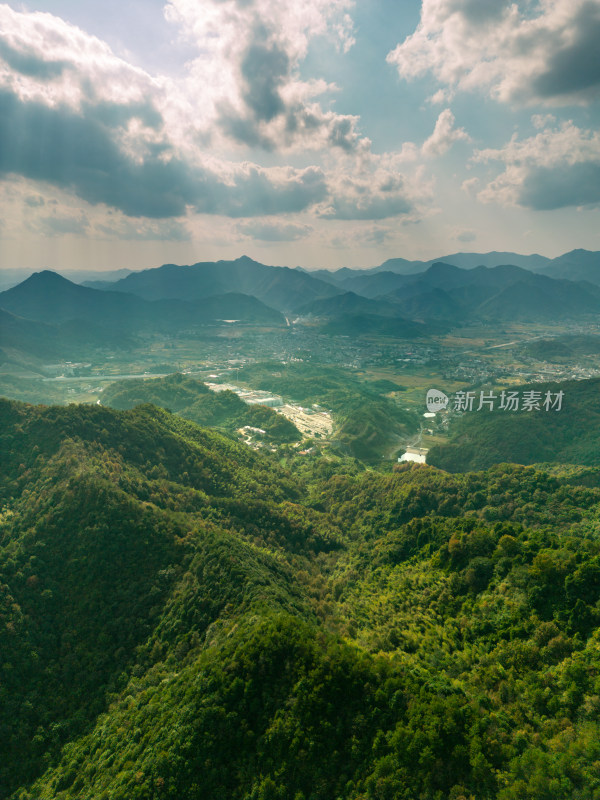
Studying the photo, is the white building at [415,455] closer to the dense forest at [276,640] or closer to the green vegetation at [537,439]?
the green vegetation at [537,439]

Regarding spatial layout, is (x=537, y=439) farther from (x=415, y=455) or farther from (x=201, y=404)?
(x=201, y=404)

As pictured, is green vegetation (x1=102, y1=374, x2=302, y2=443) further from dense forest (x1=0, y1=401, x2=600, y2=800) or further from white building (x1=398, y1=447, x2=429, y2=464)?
dense forest (x1=0, y1=401, x2=600, y2=800)

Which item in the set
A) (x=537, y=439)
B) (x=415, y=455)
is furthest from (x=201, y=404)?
(x=537, y=439)

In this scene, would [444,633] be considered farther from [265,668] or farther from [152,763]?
[152,763]

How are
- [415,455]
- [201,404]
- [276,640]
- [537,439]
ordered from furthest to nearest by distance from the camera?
[201,404] → [415,455] → [537,439] → [276,640]

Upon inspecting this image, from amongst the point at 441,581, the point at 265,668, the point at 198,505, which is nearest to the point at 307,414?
the point at 198,505

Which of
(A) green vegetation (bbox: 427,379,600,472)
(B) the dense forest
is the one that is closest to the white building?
(A) green vegetation (bbox: 427,379,600,472)
